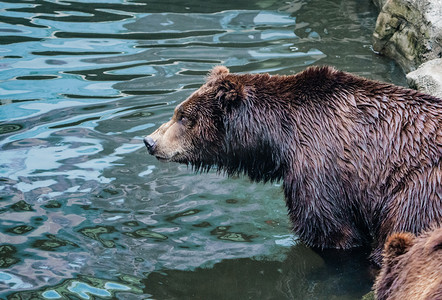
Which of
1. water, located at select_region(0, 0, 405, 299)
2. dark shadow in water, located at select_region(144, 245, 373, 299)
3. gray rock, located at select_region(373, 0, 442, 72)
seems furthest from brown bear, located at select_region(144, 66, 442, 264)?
gray rock, located at select_region(373, 0, 442, 72)

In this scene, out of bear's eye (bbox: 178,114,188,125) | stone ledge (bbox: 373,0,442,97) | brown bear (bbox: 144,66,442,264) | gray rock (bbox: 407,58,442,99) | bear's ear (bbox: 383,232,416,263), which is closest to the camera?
bear's ear (bbox: 383,232,416,263)

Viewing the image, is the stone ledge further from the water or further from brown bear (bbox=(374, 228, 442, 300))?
brown bear (bbox=(374, 228, 442, 300))

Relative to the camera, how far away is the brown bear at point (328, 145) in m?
6.04

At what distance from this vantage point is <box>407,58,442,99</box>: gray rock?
8008 mm

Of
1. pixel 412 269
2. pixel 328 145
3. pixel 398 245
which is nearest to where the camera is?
pixel 412 269

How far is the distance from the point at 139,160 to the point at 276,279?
2.97 m

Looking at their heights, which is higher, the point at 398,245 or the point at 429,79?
the point at 429,79

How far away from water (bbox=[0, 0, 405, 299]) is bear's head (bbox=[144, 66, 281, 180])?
0.76 m

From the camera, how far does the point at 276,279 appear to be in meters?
6.43

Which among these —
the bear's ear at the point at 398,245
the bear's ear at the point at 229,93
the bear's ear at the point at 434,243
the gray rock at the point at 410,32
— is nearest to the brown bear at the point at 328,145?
the bear's ear at the point at 229,93

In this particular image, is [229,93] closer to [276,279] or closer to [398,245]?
[276,279]

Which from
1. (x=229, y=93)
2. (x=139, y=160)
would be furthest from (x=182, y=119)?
(x=139, y=160)

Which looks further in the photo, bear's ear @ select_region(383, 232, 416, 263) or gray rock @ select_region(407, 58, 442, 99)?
gray rock @ select_region(407, 58, 442, 99)

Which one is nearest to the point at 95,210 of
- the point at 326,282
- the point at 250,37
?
the point at 326,282
